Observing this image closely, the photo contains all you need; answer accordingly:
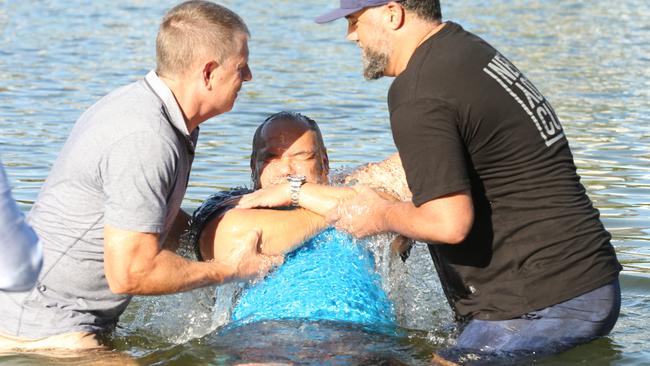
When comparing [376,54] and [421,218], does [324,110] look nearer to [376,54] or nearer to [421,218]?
[376,54]

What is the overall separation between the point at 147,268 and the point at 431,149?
1371mm

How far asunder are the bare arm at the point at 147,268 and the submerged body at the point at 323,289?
39 cm

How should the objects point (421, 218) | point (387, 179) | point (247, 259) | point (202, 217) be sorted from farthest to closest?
point (387, 179), point (202, 217), point (247, 259), point (421, 218)

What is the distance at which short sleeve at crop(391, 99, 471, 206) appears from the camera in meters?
4.86

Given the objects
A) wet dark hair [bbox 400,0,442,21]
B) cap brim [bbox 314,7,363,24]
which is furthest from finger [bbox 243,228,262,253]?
wet dark hair [bbox 400,0,442,21]

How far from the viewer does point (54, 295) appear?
546 cm

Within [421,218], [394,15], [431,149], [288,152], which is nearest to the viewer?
[431,149]

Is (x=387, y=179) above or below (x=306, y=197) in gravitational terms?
below

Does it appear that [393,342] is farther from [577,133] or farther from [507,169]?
[577,133]

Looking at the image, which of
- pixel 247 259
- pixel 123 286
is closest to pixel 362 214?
pixel 247 259

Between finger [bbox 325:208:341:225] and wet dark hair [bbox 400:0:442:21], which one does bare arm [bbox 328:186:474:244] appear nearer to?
finger [bbox 325:208:341:225]

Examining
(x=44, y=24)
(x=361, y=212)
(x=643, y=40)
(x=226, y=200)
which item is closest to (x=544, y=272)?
(x=361, y=212)

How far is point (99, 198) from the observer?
5281 millimetres

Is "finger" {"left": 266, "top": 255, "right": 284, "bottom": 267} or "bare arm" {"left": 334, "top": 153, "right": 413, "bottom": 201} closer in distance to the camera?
"finger" {"left": 266, "top": 255, "right": 284, "bottom": 267}
